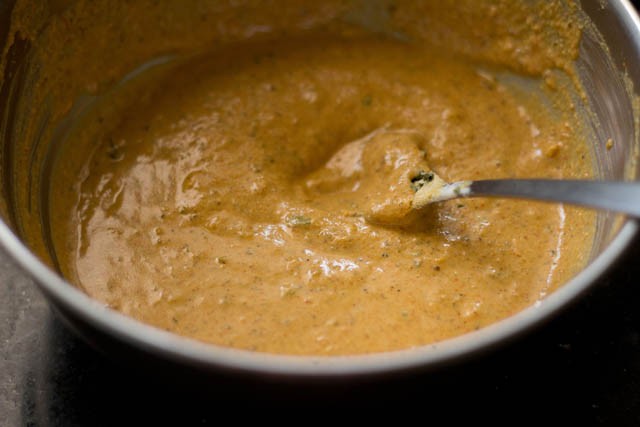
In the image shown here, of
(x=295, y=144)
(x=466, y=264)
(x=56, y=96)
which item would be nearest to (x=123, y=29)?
(x=56, y=96)

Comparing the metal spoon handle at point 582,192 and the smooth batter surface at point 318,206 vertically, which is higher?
the metal spoon handle at point 582,192

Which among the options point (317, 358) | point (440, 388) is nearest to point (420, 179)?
point (440, 388)

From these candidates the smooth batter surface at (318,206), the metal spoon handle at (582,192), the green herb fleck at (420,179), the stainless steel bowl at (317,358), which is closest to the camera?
the stainless steel bowl at (317,358)

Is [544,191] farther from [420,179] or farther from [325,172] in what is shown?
[325,172]

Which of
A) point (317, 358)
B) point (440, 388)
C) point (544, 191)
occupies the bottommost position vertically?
point (440, 388)

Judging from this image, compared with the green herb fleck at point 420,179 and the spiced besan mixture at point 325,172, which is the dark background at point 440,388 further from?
the green herb fleck at point 420,179

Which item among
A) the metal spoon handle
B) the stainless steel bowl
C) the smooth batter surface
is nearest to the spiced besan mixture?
the smooth batter surface

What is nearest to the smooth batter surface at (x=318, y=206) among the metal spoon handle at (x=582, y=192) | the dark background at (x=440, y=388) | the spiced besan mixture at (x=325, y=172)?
the spiced besan mixture at (x=325, y=172)
